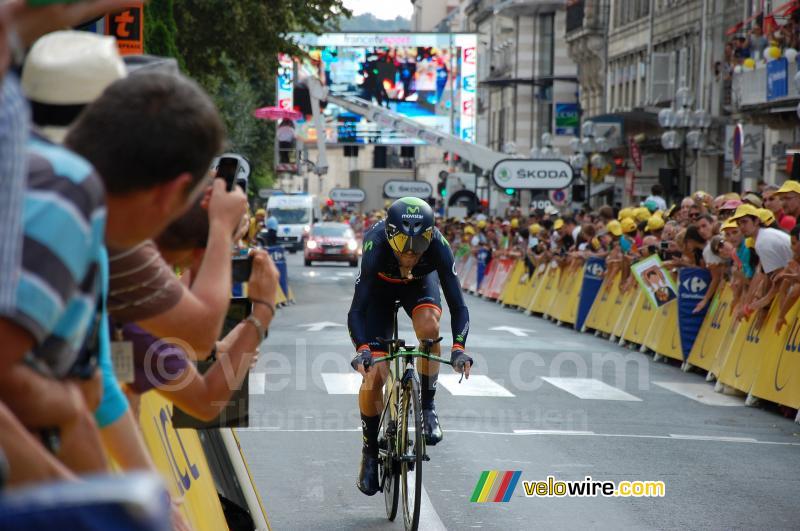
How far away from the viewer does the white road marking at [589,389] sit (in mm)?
14976

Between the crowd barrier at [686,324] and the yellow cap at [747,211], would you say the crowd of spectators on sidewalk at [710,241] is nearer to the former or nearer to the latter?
the yellow cap at [747,211]

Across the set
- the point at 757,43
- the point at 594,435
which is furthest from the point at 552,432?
the point at 757,43

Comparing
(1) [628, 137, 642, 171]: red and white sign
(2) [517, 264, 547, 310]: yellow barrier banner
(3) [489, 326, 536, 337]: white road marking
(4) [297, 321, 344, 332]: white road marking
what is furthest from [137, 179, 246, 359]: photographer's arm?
(1) [628, 137, 642, 171]: red and white sign

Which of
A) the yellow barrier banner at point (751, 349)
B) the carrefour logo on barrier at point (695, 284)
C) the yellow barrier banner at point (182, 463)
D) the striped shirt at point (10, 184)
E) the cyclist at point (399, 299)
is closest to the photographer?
the striped shirt at point (10, 184)

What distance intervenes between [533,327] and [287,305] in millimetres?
7317

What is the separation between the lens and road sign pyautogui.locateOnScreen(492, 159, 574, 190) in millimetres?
36691

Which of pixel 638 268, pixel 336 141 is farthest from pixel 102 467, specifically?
pixel 336 141

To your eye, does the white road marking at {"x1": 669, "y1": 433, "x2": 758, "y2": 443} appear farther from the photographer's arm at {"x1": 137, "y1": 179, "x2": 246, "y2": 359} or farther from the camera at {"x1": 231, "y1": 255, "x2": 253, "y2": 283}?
the photographer's arm at {"x1": 137, "y1": 179, "x2": 246, "y2": 359}

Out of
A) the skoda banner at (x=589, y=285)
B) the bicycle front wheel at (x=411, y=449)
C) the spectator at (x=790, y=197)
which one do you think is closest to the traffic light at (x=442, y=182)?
the skoda banner at (x=589, y=285)

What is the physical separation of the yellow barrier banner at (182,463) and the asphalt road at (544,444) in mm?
2128

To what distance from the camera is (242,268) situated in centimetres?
436

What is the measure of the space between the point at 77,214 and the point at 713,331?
16103 mm

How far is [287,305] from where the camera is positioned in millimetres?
31750

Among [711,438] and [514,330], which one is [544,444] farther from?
[514,330]
